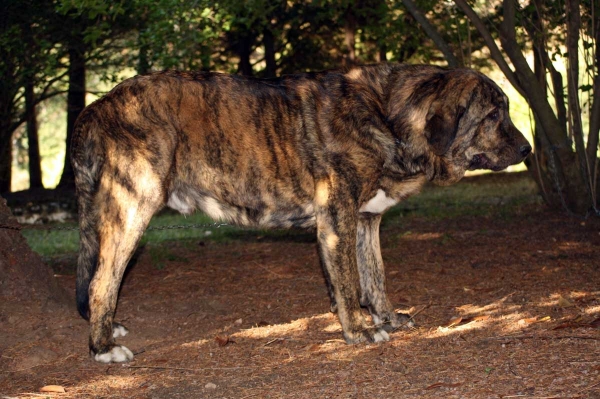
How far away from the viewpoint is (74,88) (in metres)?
16.3

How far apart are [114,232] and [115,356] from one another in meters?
0.84

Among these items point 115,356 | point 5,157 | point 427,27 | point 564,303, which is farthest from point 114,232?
point 5,157

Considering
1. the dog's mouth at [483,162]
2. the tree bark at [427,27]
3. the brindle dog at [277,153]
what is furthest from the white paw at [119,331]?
the tree bark at [427,27]

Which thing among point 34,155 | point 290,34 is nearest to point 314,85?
point 290,34

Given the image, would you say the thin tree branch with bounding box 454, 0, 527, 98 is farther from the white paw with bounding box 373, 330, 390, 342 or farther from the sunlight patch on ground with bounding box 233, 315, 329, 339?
the white paw with bounding box 373, 330, 390, 342

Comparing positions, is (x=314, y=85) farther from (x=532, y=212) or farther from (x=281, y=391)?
(x=532, y=212)

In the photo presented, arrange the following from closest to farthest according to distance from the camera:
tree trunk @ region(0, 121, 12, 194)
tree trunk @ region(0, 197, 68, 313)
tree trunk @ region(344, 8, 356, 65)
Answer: tree trunk @ region(0, 197, 68, 313) < tree trunk @ region(0, 121, 12, 194) < tree trunk @ region(344, 8, 356, 65)

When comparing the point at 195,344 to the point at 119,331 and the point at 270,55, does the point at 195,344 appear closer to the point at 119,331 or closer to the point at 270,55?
the point at 119,331

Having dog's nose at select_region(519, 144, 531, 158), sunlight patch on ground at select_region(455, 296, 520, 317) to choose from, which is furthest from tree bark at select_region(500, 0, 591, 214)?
dog's nose at select_region(519, 144, 531, 158)

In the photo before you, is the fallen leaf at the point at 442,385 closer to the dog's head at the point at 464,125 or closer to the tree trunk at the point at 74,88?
the dog's head at the point at 464,125

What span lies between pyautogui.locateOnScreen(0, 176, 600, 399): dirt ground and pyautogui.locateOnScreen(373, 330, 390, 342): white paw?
0.11 metres

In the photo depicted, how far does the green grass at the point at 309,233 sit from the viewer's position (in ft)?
35.0

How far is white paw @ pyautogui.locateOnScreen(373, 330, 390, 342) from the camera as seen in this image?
5609mm

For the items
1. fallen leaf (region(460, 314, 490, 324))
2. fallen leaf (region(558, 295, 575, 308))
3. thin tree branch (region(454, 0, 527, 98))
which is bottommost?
fallen leaf (region(460, 314, 490, 324))
